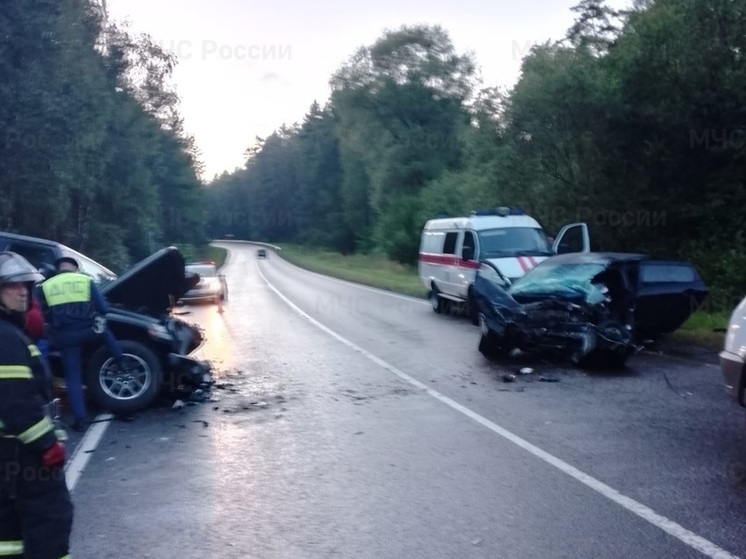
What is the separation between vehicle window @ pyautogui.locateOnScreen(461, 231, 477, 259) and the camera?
19883 millimetres

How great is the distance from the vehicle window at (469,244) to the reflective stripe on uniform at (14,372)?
16335mm

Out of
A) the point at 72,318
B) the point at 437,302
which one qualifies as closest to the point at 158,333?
Result: the point at 72,318

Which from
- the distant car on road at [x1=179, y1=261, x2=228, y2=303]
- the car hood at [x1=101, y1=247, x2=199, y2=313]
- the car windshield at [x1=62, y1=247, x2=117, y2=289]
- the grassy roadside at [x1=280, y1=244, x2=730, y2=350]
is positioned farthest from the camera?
the distant car on road at [x1=179, y1=261, x2=228, y2=303]

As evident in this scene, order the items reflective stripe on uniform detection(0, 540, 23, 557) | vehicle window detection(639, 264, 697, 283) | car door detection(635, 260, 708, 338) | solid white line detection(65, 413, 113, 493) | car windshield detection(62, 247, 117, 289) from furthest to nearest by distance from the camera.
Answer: vehicle window detection(639, 264, 697, 283)
car door detection(635, 260, 708, 338)
car windshield detection(62, 247, 117, 289)
solid white line detection(65, 413, 113, 493)
reflective stripe on uniform detection(0, 540, 23, 557)

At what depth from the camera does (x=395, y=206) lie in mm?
52969

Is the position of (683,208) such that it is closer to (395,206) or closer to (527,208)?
(527,208)

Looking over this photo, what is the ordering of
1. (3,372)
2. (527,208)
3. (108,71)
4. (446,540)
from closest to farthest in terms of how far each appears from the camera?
1. (3,372)
2. (446,540)
3. (527,208)
4. (108,71)

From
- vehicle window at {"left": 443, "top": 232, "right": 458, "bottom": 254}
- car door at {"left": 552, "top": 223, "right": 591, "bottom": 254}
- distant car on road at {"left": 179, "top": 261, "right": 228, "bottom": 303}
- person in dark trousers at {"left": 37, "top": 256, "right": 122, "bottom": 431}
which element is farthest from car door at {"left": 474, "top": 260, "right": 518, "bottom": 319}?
distant car on road at {"left": 179, "top": 261, "right": 228, "bottom": 303}

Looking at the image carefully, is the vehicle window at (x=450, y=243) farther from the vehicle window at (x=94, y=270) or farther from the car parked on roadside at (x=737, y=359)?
the car parked on roadside at (x=737, y=359)

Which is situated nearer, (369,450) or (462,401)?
(369,450)

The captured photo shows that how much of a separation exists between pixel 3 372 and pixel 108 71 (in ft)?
147

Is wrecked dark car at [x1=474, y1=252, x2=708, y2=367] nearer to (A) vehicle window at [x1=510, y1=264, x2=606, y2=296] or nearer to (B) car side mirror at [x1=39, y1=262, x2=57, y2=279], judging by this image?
(A) vehicle window at [x1=510, y1=264, x2=606, y2=296]

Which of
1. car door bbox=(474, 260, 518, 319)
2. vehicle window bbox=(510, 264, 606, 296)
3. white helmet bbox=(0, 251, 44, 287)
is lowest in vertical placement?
car door bbox=(474, 260, 518, 319)

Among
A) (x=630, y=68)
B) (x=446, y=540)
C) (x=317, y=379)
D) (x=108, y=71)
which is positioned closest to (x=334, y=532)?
(x=446, y=540)
